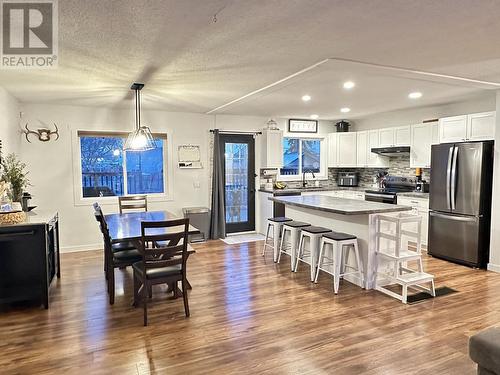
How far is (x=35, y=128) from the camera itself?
17.7 ft

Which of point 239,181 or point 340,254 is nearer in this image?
point 340,254

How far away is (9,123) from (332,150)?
19.6 ft

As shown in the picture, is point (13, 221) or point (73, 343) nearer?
point (73, 343)

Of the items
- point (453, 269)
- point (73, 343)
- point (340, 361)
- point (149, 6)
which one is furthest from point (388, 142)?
point (73, 343)

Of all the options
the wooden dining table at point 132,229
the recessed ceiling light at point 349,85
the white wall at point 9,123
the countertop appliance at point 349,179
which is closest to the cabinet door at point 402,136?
the countertop appliance at point 349,179

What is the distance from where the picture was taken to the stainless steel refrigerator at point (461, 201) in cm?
464

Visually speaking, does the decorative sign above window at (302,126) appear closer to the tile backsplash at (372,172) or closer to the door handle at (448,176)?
the tile backsplash at (372,172)

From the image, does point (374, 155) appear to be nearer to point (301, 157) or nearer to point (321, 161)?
point (321, 161)

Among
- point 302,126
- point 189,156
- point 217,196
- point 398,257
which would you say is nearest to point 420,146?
point 302,126

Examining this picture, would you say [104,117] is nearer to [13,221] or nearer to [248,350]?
[13,221]

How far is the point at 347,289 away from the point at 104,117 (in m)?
4.72

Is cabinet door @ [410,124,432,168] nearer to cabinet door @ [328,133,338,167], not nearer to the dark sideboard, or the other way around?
cabinet door @ [328,133,338,167]

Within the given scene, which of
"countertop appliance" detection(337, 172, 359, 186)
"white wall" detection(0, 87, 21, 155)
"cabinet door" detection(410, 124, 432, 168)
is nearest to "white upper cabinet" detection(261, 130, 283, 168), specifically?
"countertop appliance" detection(337, 172, 359, 186)

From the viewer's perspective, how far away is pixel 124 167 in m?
6.17
